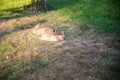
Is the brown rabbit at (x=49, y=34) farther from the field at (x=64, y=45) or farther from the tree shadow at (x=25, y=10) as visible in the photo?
the tree shadow at (x=25, y=10)

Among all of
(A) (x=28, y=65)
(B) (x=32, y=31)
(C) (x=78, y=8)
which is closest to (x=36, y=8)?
(C) (x=78, y=8)

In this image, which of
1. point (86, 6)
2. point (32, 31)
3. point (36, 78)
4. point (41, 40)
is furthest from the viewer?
point (86, 6)

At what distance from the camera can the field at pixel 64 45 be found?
576 centimetres

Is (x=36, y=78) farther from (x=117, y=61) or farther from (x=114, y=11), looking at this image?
(x=114, y=11)

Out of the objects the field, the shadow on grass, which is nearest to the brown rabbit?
the field

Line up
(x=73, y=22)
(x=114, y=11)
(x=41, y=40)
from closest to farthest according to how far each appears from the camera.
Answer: (x=41, y=40), (x=73, y=22), (x=114, y=11)

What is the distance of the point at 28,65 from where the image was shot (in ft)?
20.0

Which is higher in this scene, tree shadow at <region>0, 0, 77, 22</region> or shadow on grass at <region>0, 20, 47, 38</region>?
shadow on grass at <region>0, 20, 47, 38</region>

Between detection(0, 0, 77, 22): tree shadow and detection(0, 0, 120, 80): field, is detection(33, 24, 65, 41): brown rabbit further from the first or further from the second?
detection(0, 0, 77, 22): tree shadow

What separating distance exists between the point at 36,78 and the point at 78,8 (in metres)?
5.89

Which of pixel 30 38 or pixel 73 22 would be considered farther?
pixel 73 22

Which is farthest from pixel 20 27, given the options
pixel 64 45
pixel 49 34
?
pixel 64 45

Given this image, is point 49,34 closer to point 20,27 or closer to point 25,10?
point 20,27

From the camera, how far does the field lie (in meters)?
5.76
